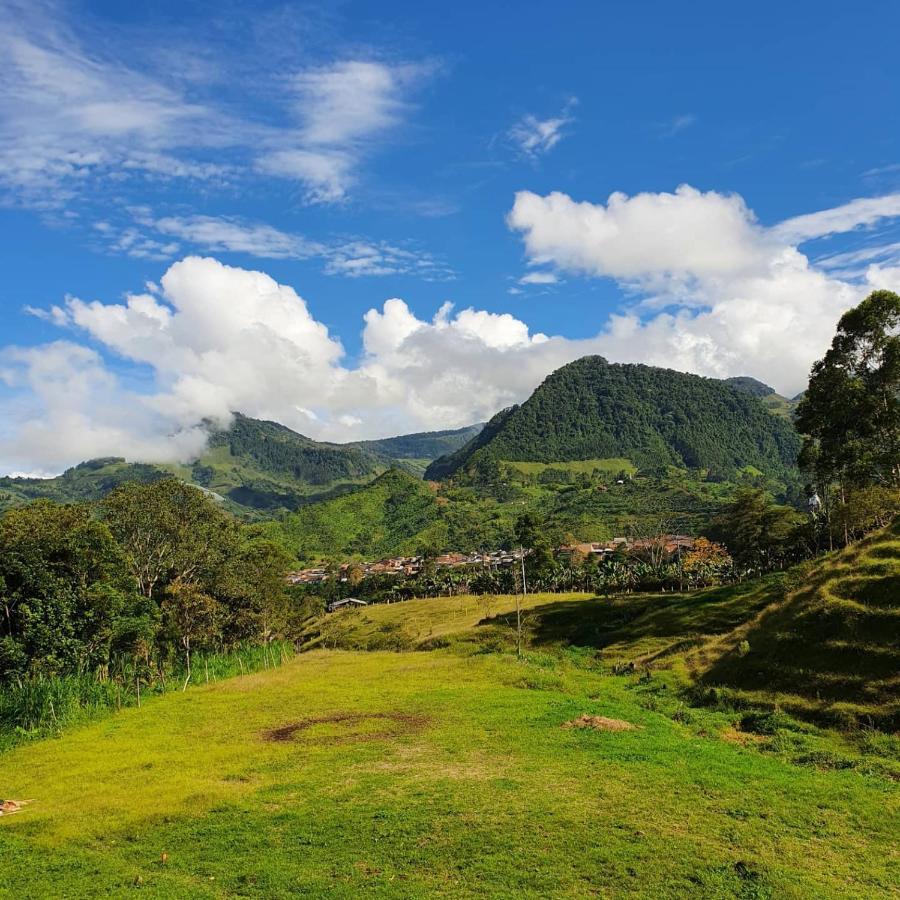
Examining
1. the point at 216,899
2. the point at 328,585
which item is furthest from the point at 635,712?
the point at 328,585

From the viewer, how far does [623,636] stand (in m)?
56.8

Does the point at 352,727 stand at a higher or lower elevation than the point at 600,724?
lower

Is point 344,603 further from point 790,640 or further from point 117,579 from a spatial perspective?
point 790,640

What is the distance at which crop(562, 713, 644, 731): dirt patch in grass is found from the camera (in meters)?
29.8

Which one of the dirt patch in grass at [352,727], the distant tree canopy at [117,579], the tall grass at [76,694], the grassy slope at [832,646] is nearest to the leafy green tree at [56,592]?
the distant tree canopy at [117,579]

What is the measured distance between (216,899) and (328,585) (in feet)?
542

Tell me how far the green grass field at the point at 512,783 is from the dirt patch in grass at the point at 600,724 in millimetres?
574

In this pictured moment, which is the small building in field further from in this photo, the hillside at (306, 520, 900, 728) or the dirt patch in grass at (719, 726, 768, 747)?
the dirt patch in grass at (719, 726, 768, 747)

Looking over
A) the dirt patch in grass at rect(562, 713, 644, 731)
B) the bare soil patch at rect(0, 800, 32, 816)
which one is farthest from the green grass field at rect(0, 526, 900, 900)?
the bare soil patch at rect(0, 800, 32, 816)

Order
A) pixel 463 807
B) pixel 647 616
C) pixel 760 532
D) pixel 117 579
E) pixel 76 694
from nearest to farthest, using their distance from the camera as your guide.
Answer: pixel 463 807 < pixel 76 694 < pixel 117 579 < pixel 647 616 < pixel 760 532

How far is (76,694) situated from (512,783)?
34.8m

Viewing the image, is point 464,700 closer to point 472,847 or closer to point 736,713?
point 736,713

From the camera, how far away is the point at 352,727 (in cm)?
3288

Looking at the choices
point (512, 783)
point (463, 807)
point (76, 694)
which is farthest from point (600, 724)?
point (76, 694)
